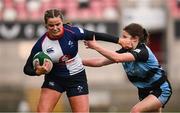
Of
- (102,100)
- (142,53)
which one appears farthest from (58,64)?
(102,100)

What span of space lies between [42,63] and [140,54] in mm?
1290

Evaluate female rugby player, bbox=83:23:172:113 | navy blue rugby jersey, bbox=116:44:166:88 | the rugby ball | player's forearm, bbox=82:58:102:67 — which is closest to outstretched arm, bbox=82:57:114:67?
player's forearm, bbox=82:58:102:67

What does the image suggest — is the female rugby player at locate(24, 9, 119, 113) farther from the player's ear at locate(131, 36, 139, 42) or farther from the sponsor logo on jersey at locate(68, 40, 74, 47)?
the player's ear at locate(131, 36, 139, 42)

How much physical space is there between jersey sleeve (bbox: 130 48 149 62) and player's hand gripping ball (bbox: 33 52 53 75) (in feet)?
3.57

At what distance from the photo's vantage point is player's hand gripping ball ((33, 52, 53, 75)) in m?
10.3

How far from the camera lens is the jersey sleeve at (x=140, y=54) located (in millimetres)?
10453

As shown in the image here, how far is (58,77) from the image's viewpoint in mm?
10734

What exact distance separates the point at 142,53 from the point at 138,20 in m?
15.8

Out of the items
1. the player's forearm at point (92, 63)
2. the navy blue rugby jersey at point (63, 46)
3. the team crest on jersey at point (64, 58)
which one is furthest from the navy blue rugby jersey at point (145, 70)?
the team crest on jersey at point (64, 58)

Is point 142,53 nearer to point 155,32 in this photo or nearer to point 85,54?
point 85,54

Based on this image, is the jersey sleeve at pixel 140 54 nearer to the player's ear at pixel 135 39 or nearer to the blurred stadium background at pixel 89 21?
the player's ear at pixel 135 39

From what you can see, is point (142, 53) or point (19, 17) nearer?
point (142, 53)

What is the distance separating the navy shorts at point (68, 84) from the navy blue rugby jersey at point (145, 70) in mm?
643

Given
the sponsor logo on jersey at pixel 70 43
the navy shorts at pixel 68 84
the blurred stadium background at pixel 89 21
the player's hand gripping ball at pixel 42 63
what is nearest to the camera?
the player's hand gripping ball at pixel 42 63
